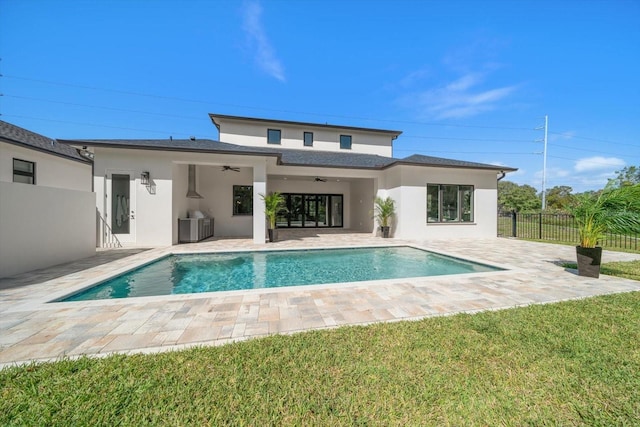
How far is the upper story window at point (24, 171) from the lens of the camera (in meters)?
8.62

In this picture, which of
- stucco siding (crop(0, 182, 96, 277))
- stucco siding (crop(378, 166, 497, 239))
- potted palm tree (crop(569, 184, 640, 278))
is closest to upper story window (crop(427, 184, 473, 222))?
stucco siding (crop(378, 166, 497, 239))

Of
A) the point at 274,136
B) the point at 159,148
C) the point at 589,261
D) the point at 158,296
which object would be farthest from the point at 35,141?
the point at 589,261

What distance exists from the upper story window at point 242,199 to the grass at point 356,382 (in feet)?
37.1

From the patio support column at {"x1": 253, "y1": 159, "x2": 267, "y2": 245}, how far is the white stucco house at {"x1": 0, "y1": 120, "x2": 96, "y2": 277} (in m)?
5.02

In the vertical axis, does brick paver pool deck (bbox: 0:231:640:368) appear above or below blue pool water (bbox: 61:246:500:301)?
above

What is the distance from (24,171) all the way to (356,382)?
13.6 m

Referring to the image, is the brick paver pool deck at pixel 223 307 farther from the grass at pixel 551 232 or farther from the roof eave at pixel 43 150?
the grass at pixel 551 232

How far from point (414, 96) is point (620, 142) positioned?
153 feet

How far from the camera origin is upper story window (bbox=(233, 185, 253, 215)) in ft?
43.1

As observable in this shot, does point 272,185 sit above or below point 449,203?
above

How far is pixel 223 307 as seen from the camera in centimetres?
357

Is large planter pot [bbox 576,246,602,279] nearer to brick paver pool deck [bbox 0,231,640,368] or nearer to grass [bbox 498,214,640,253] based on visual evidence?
brick paver pool deck [bbox 0,231,640,368]

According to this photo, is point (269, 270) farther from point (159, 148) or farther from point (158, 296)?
point (159, 148)

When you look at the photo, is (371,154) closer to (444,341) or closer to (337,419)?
(444,341)
